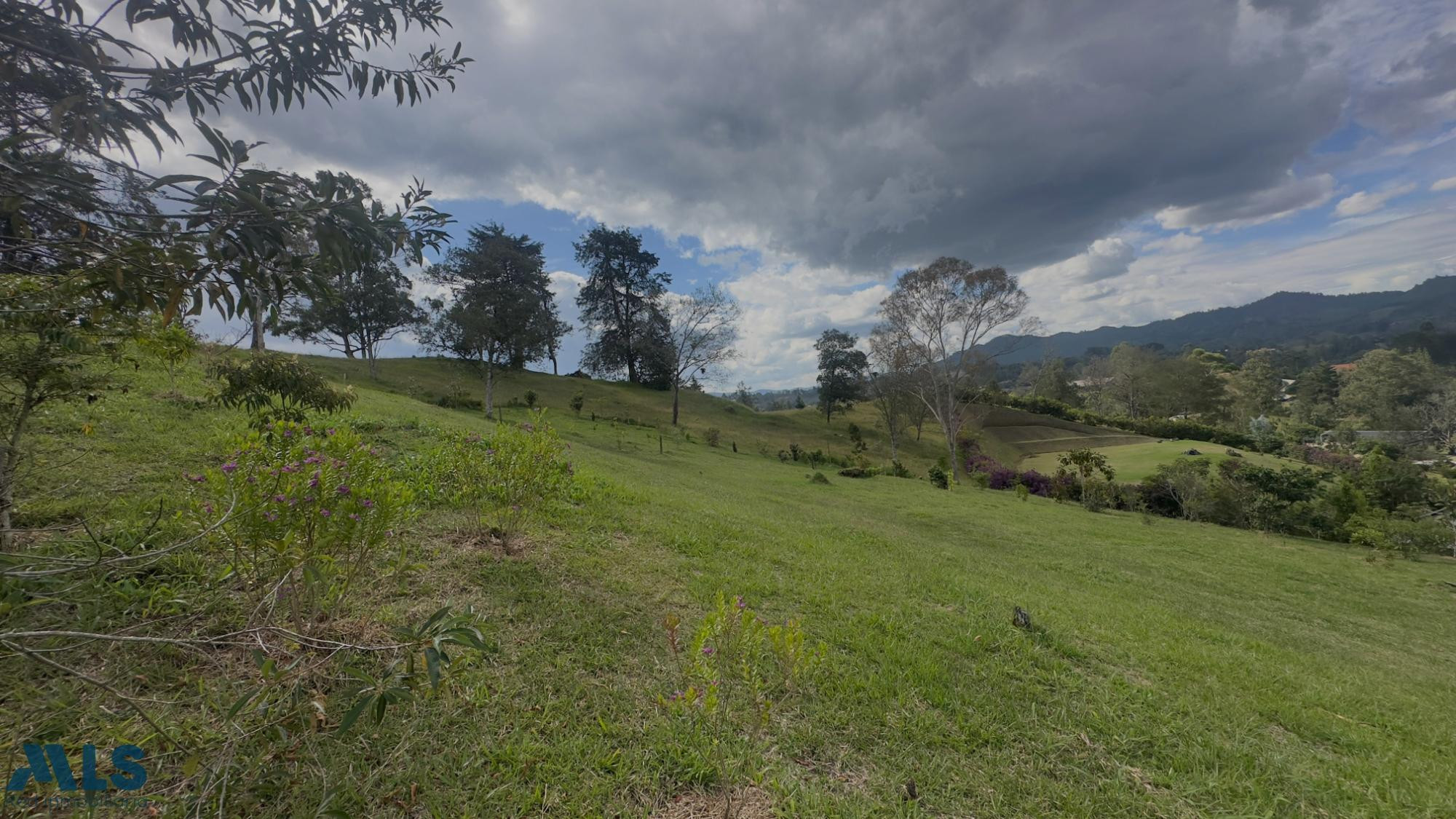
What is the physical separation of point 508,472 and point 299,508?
1978mm

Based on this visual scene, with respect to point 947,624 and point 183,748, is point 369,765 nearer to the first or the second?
point 183,748

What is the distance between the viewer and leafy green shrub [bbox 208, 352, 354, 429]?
3.42 m

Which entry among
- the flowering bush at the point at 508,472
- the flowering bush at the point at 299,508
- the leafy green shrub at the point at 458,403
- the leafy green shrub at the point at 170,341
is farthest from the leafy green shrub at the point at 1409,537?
the leafy green shrub at the point at 458,403

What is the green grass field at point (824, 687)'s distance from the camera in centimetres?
225

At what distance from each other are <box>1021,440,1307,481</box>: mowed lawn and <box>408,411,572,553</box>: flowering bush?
2822 centimetres

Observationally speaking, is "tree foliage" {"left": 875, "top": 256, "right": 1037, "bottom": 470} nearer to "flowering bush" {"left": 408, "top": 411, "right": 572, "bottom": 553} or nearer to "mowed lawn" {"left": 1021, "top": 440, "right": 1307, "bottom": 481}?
"mowed lawn" {"left": 1021, "top": 440, "right": 1307, "bottom": 481}

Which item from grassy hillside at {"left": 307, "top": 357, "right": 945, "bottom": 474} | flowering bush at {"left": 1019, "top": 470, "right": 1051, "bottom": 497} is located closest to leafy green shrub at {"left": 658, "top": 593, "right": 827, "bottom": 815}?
grassy hillside at {"left": 307, "top": 357, "right": 945, "bottom": 474}

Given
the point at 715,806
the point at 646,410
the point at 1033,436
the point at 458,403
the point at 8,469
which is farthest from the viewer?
the point at 1033,436

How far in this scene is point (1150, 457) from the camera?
29109 millimetres

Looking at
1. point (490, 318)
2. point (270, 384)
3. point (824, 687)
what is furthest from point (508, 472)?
point (490, 318)

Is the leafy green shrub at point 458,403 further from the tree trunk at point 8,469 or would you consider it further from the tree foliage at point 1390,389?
the tree foliage at point 1390,389

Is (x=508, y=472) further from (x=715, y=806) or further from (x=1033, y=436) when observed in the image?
(x=1033, y=436)

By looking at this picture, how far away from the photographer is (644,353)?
133 ft

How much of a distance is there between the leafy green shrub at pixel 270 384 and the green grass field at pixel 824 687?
1255 millimetres
